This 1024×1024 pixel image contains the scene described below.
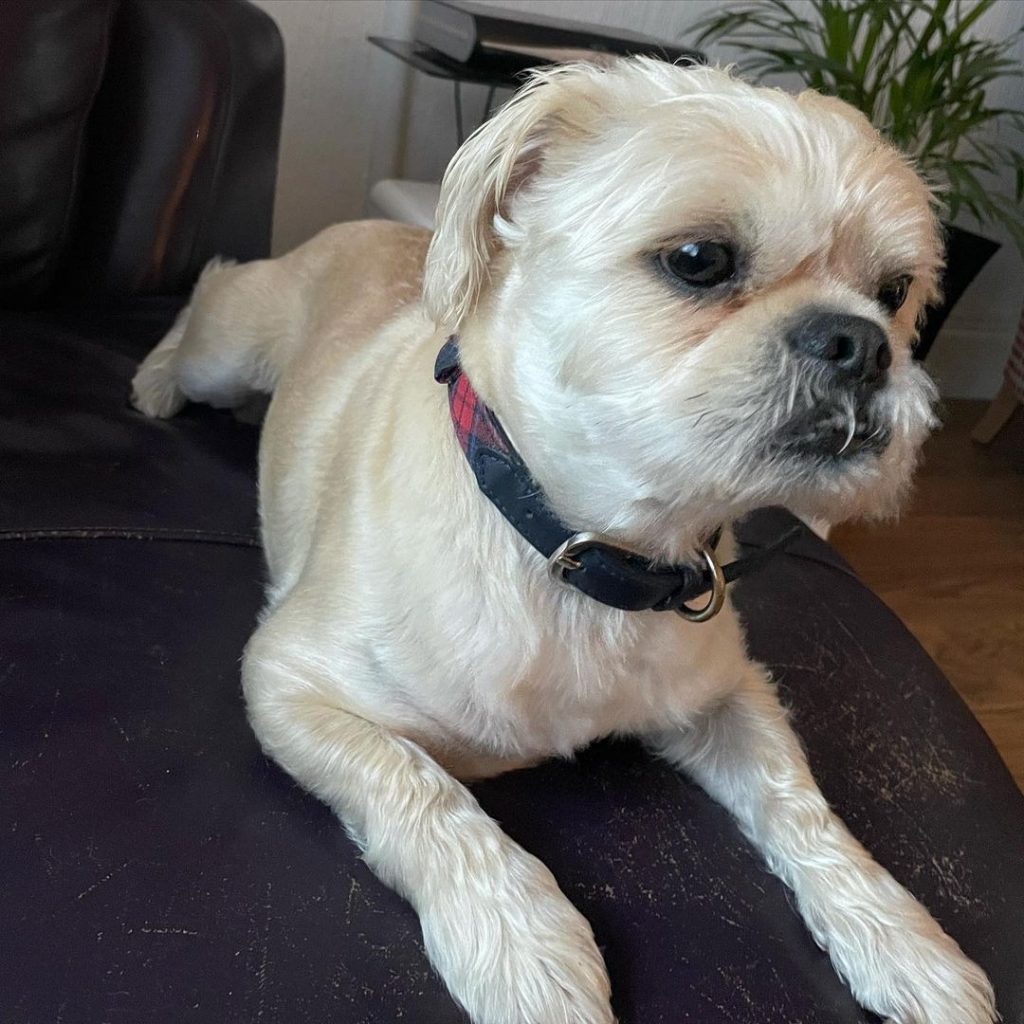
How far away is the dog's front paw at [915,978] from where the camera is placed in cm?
83

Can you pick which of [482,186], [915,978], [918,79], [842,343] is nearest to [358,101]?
[918,79]

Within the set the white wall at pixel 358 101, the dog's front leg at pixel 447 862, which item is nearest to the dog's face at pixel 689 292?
the dog's front leg at pixel 447 862

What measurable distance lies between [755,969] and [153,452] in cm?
97

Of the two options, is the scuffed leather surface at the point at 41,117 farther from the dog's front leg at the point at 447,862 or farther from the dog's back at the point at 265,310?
the dog's front leg at the point at 447,862

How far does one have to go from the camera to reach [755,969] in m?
0.84

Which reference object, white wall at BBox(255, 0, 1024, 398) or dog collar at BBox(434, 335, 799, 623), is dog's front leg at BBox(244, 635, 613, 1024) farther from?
white wall at BBox(255, 0, 1024, 398)

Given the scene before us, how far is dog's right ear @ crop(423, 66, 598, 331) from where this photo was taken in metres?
0.84

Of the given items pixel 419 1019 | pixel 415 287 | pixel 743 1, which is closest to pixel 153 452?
pixel 415 287

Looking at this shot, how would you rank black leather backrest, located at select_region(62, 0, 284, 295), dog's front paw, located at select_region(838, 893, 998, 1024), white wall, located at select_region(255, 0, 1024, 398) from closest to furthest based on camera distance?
dog's front paw, located at select_region(838, 893, 998, 1024), black leather backrest, located at select_region(62, 0, 284, 295), white wall, located at select_region(255, 0, 1024, 398)

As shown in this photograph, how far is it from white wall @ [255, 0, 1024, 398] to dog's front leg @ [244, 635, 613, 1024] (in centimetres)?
171

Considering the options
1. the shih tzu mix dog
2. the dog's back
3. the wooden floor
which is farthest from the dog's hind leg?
the wooden floor

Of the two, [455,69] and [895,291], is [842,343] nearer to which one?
[895,291]

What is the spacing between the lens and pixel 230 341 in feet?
5.21

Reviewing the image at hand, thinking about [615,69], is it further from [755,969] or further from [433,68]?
[433,68]
